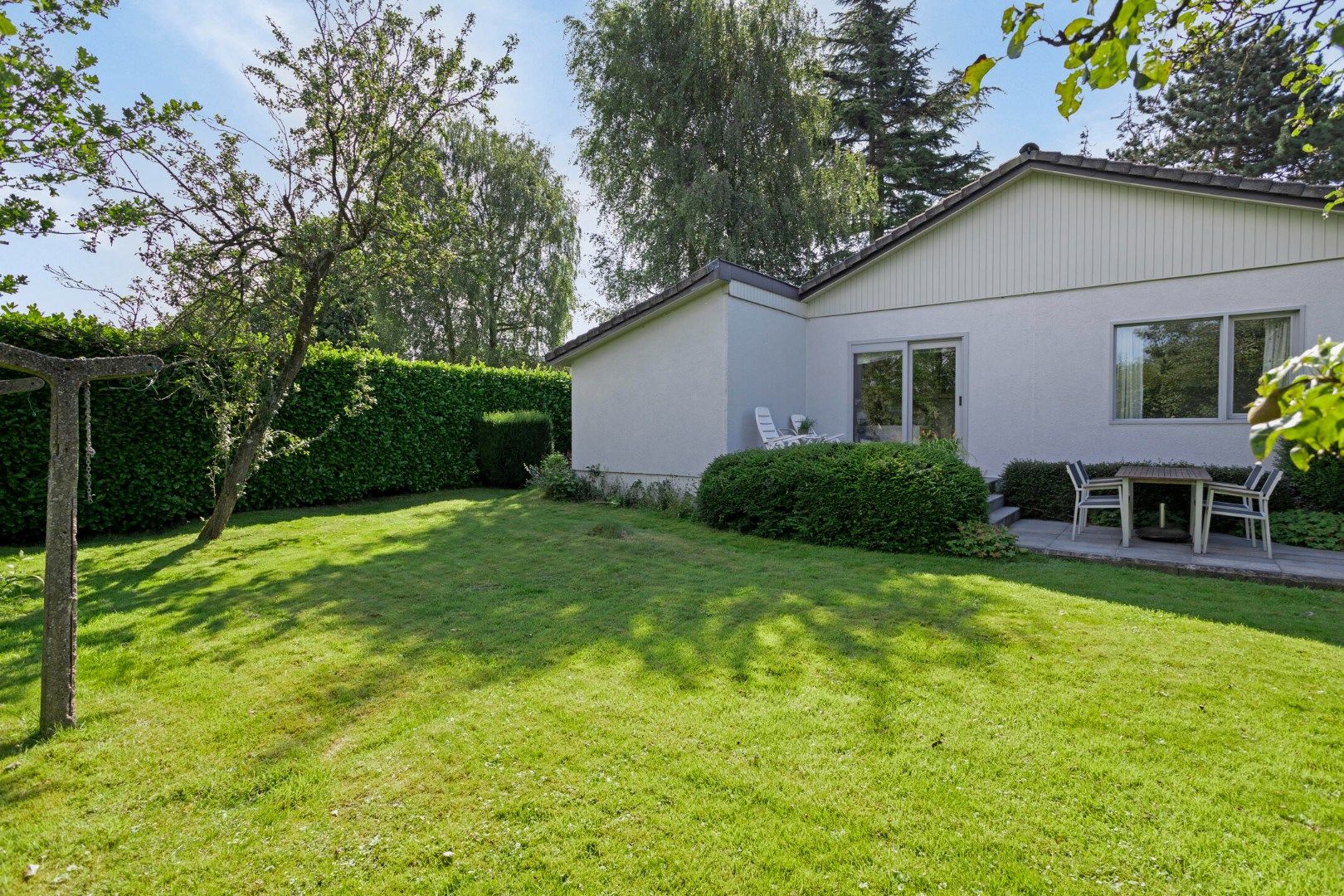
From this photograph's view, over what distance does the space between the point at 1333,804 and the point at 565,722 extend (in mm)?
3158

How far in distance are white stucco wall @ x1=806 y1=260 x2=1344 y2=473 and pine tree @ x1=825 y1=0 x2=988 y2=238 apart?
437 inches

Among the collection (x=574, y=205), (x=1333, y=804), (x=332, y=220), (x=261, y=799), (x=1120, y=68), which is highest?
(x=574, y=205)

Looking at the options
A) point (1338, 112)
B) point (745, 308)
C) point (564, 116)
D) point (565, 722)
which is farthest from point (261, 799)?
point (564, 116)

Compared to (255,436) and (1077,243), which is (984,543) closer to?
(1077,243)

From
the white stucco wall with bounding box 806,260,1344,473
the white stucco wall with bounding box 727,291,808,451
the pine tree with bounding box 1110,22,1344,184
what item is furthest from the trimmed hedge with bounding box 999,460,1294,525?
the pine tree with bounding box 1110,22,1344,184

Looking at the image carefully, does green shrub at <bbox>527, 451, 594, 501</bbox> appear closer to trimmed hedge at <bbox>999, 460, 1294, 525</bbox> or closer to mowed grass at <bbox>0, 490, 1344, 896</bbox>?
mowed grass at <bbox>0, 490, 1344, 896</bbox>

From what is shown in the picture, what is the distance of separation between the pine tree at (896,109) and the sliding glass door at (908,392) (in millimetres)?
10894

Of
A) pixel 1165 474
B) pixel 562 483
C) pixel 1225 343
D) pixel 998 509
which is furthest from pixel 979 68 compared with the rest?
pixel 562 483

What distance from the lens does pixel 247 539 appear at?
7598 millimetres

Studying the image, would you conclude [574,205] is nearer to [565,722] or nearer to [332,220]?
[332,220]

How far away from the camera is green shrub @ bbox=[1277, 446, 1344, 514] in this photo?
22.9 feet

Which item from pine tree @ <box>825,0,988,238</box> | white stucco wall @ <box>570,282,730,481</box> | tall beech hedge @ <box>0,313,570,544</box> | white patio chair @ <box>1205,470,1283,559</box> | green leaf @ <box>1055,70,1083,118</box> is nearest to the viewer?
green leaf @ <box>1055,70,1083,118</box>

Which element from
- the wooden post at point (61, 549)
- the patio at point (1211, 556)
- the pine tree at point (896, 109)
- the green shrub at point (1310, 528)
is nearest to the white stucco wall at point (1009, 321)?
the green shrub at point (1310, 528)

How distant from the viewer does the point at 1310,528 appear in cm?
677
